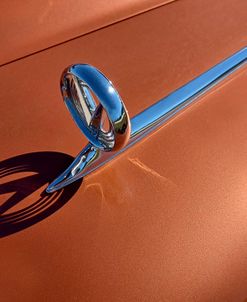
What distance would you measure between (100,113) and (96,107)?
0.02 metres

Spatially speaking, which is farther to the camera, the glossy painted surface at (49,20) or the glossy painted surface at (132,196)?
the glossy painted surface at (49,20)

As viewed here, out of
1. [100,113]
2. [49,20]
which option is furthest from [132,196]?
[49,20]

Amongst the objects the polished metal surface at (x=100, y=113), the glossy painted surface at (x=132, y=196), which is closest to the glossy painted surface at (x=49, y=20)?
the glossy painted surface at (x=132, y=196)

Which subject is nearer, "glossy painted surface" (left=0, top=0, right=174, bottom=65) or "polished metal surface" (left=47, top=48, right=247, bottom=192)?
"polished metal surface" (left=47, top=48, right=247, bottom=192)

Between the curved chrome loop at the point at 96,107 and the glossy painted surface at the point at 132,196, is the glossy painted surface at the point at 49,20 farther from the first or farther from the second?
the curved chrome loop at the point at 96,107

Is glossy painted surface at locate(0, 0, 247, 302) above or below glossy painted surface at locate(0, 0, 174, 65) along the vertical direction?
below

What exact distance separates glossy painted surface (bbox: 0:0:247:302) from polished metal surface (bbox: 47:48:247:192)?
0.12ft

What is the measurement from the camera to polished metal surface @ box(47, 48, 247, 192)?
56cm

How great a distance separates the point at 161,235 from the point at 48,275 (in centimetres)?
17

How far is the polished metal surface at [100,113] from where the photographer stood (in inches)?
22.1

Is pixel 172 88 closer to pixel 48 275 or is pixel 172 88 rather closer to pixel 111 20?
pixel 111 20

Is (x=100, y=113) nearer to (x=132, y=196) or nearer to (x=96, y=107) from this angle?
(x=96, y=107)

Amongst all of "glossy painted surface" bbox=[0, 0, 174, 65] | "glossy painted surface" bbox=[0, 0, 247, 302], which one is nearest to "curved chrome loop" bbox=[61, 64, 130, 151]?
"glossy painted surface" bbox=[0, 0, 247, 302]

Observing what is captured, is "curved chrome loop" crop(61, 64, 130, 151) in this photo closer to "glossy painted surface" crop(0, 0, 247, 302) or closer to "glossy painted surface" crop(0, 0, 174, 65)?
"glossy painted surface" crop(0, 0, 247, 302)
